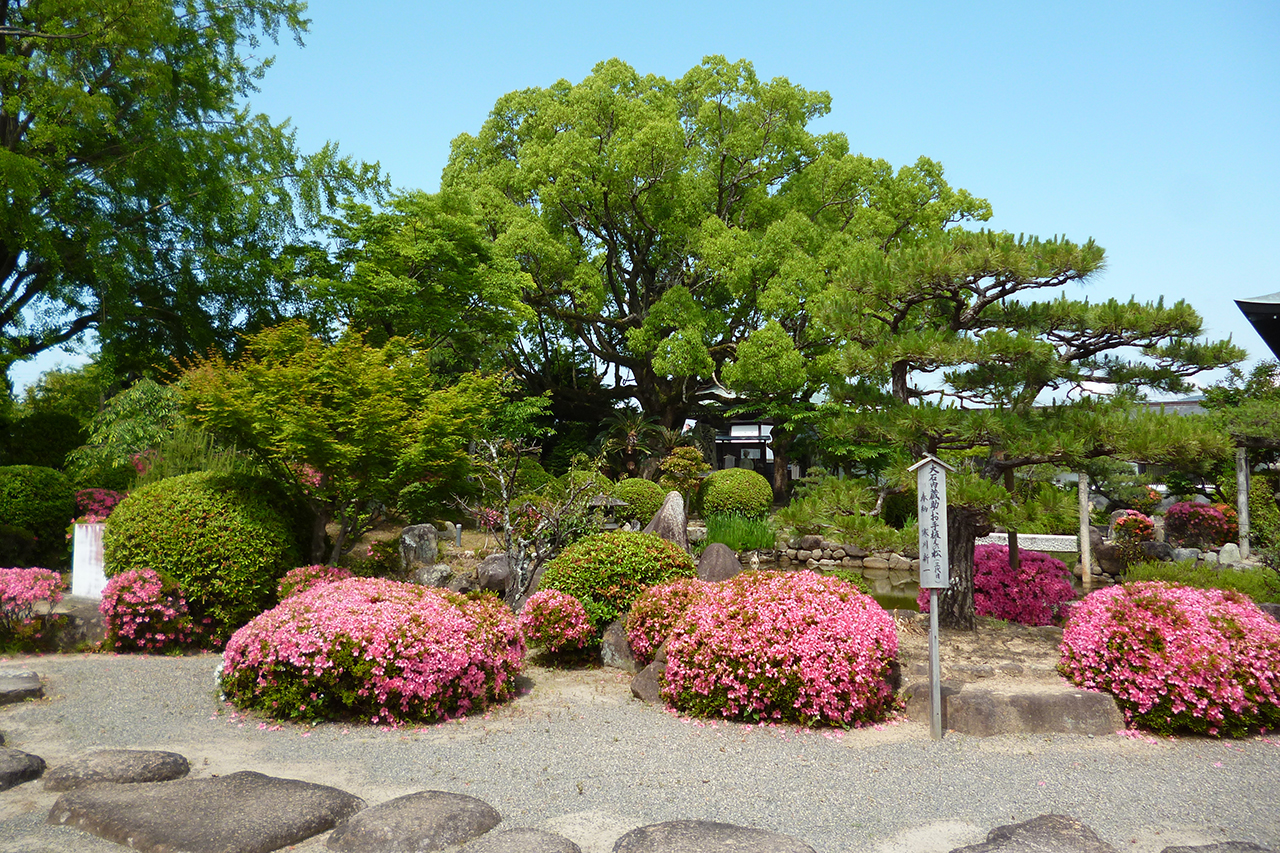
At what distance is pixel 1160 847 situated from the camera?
130 inches

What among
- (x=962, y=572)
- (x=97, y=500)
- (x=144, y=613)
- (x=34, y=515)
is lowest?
(x=144, y=613)

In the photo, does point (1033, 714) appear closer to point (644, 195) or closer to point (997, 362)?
point (997, 362)

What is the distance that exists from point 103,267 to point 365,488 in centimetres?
811

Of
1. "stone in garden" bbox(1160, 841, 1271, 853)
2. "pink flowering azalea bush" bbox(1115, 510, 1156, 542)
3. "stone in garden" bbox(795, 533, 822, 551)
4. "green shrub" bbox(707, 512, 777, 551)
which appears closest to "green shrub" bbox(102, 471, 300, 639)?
"stone in garden" bbox(1160, 841, 1271, 853)

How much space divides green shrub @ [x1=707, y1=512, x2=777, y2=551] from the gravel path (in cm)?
1057

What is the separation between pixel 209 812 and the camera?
11.2ft

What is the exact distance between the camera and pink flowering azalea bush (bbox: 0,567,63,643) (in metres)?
7.06

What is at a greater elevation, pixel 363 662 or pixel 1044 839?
pixel 363 662

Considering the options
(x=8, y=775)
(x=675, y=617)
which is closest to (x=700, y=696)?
(x=675, y=617)

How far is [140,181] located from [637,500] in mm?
11149

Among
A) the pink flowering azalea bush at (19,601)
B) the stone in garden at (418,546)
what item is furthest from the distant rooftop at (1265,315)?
the pink flowering azalea bush at (19,601)

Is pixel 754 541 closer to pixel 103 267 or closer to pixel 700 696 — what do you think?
pixel 700 696

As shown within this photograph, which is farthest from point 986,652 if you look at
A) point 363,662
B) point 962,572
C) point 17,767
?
point 17,767

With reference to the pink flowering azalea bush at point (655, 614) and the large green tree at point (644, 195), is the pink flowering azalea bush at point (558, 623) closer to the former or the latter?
the pink flowering azalea bush at point (655, 614)
